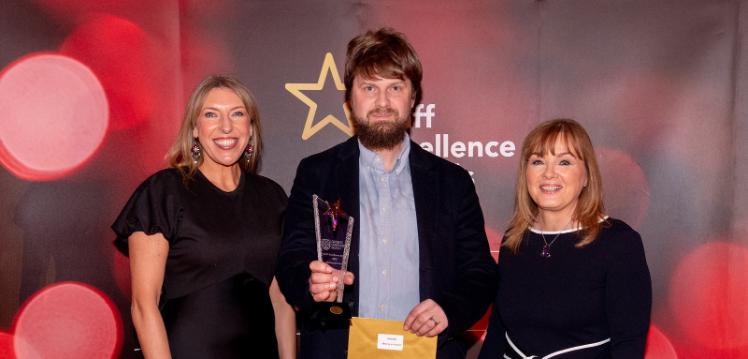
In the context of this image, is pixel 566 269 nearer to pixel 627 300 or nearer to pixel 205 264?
pixel 627 300

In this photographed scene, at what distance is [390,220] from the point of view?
2.53m

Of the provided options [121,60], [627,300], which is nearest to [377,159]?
[627,300]

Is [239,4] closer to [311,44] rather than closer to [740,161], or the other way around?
[311,44]

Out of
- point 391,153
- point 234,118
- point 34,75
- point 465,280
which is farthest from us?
point 34,75

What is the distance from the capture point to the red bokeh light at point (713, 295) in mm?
3707

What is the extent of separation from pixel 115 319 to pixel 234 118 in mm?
1695

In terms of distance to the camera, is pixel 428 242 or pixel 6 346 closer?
pixel 428 242

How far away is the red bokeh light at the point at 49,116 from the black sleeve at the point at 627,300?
2.93 m

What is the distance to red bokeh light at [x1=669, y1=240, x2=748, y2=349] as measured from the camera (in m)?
3.71

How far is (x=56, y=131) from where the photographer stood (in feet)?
11.9

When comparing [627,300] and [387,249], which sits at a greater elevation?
[387,249]

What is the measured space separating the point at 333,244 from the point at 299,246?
1.03 feet

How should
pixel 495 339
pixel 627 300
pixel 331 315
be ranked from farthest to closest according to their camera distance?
pixel 495 339, pixel 627 300, pixel 331 315

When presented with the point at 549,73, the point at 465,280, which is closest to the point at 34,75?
the point at 465,280
